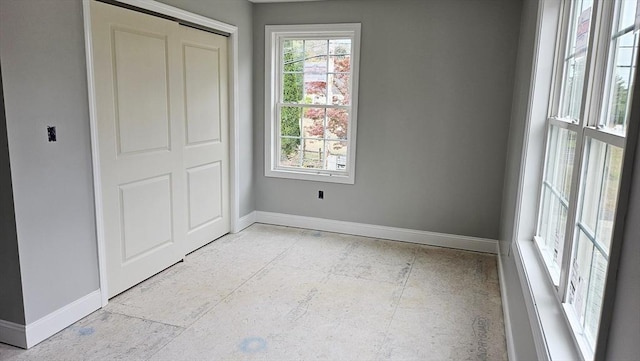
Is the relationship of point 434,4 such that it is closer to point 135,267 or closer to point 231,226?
point 231,226

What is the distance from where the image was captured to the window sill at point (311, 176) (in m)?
4.66

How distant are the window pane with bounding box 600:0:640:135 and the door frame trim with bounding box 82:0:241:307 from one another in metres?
2.74

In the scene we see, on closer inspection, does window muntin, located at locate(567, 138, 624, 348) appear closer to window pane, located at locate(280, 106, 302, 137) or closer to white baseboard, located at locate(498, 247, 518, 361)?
white baseboard, located at locate(498, 247, 518, 361)

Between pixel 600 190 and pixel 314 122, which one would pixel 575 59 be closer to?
pixel 600 190

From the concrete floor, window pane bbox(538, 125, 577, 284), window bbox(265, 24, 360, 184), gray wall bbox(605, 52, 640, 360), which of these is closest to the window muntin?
window pane bbox(538, 125, 577, 284)

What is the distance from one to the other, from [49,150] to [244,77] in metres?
2.37

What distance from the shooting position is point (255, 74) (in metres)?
4.73

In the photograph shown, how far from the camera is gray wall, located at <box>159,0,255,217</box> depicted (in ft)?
13.5

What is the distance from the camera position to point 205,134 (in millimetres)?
4066

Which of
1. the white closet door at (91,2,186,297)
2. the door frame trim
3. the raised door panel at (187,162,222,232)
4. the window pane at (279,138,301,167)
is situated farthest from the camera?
the window pane at (279,138,301,167)

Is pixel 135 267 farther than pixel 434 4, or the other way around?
pixel 434 4

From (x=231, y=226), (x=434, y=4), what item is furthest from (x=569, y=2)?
(x=231, y=226)

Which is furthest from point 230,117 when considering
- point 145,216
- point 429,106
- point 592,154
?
point 592,154

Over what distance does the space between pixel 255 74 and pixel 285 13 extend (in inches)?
27.9
